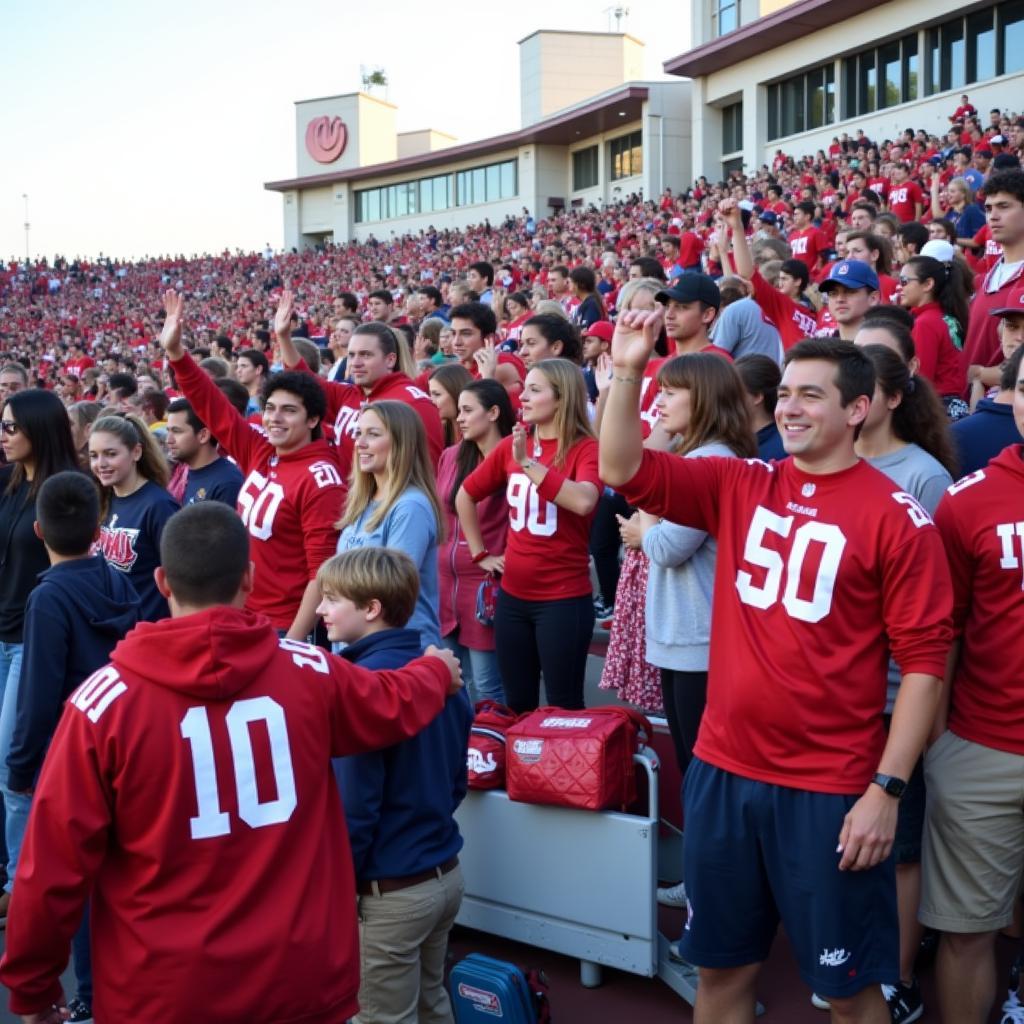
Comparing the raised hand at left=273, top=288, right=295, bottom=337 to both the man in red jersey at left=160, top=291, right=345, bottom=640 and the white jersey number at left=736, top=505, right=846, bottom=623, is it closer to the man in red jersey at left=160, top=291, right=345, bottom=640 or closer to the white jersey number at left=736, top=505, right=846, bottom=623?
the man in red jersey at left=160, top=291, right=345, bottom=640

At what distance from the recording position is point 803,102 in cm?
2914

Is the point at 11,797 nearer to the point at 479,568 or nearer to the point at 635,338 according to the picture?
the point at 479,568

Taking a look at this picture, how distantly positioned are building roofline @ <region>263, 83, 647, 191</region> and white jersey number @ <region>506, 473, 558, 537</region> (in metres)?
32.5

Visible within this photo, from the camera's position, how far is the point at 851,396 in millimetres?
2717

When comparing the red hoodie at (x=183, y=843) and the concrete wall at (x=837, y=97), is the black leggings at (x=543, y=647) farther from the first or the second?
the concrete wall at (x=837, y=97)

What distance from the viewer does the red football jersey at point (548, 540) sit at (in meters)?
4.55

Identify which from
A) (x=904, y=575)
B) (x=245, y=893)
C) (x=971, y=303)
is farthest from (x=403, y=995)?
(x=971, y=303)

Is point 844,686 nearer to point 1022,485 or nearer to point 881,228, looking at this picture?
point 1022,485

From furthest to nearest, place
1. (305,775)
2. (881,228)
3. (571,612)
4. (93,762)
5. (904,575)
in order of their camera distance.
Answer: (881,228) < (571,612) < (904,575) < (305,775) < (93,762)

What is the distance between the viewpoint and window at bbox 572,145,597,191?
130ft

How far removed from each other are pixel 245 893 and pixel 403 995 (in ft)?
2.94

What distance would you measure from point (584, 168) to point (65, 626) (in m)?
39.7

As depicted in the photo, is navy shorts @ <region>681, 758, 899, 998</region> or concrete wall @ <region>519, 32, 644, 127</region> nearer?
navy shorts @ <region>681, 758, 899, 998</region>

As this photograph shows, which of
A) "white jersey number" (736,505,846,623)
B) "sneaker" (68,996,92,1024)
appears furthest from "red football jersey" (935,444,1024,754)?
"sneaker" (68,996,92,1024)
